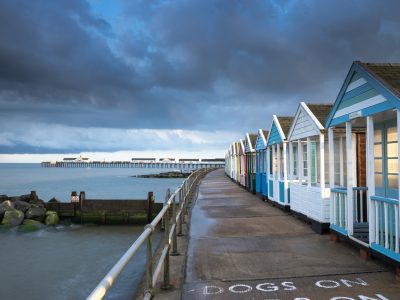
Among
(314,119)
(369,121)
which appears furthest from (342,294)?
(314,119)

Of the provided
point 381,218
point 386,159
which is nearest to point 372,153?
point 381,218

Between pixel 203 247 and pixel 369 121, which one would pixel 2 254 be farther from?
pixel 369 121

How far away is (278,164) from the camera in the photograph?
14.4 meters

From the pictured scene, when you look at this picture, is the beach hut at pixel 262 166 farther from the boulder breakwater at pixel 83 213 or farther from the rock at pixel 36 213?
the rock at pixel 36 213

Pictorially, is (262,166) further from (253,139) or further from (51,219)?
Answer: (51,219)

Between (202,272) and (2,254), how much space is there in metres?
14.8

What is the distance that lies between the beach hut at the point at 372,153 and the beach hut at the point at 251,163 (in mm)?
11648

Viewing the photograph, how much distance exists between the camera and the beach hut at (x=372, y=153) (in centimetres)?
590

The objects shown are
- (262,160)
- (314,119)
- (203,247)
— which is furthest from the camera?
(262,160)

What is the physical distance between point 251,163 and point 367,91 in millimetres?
16582

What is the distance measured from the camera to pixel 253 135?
24625mm

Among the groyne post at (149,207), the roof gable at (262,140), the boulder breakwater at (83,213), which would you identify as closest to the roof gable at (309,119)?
the roof gable at (262,140)

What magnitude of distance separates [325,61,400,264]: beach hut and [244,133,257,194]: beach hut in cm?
1165

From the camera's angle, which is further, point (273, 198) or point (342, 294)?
point (273, 198)
